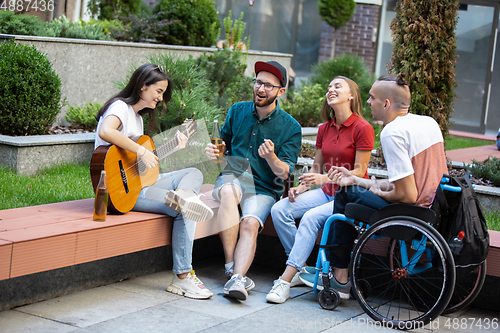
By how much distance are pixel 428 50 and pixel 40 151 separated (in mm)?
4251

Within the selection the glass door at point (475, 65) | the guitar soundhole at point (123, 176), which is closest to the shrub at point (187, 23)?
the guitar soundhole at point (123, 176)

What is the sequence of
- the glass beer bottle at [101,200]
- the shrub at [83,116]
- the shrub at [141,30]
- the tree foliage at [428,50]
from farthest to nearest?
the shrub at [141,30] → the shrub at [83,116] → the tree foliage at [428,50] → the glass beer bottle at [101,200]

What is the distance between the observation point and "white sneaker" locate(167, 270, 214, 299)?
3.48 m

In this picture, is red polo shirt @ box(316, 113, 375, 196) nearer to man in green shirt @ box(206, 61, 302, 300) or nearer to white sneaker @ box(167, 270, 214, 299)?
man in green shirt @ box(206, 61, 302, 300)

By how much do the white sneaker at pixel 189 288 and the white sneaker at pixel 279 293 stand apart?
372 mm

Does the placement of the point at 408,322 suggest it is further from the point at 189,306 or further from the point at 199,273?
the point at 199,273

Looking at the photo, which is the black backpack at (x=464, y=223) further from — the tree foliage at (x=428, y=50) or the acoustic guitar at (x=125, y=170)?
the tree foliage at (x=428, y=50)

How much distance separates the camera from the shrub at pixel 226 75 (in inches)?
282

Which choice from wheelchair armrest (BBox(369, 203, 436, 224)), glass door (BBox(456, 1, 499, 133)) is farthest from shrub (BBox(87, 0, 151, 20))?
wheelchair armrest (BBox(369, 203, 436, 224))

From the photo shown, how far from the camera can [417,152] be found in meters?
3.08

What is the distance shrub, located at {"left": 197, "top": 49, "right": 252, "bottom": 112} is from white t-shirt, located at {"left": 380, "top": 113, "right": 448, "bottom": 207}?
4100mm

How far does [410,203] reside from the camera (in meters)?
3.10

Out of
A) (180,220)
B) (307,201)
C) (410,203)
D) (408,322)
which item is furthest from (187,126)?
(408,322)

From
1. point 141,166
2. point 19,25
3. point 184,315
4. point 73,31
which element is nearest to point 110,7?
point 73,31
